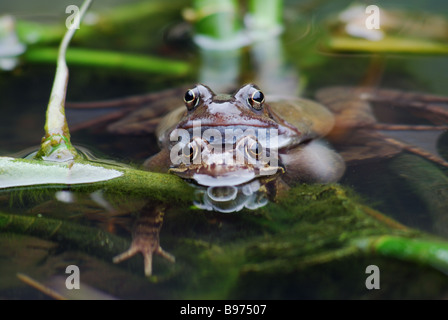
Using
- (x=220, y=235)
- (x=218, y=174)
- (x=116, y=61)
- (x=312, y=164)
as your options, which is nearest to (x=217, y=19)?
(x=116, y=61)

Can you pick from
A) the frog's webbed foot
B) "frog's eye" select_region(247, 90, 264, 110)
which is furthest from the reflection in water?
"frog's eye" select_region(247, 90, 264, 110)

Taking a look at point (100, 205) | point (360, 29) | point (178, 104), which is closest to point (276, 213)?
point (100, 205)

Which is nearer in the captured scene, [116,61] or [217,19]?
[116,61]

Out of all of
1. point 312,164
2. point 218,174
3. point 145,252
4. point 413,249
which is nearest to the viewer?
point 413,249

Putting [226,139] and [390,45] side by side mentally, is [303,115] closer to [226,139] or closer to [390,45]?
[226,139]

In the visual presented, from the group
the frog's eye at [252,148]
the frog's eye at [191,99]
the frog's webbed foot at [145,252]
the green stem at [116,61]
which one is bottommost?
the frog's webbed foot at [145,252]

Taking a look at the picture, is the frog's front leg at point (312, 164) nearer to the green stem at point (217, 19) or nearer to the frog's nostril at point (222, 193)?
the frog's nostril at point (222, 193)

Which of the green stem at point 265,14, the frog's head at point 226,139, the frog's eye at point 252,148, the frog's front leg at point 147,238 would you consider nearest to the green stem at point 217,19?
the green stem at point 265,14

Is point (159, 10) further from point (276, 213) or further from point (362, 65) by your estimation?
point (276, 213)
